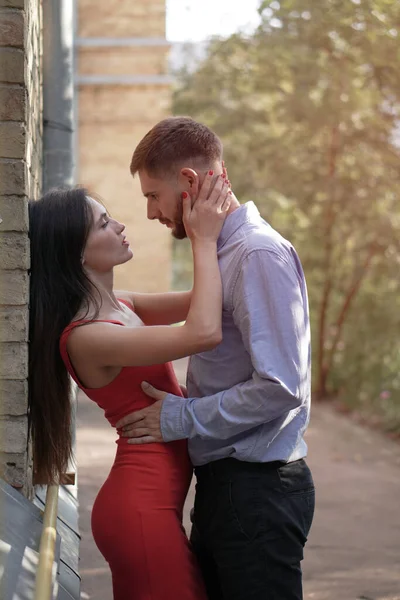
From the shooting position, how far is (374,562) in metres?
5.25

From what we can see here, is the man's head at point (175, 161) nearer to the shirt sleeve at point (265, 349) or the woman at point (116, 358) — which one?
the woman at point (116, 358)

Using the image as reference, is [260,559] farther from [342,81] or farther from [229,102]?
[229,102]

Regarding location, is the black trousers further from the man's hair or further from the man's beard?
the man's hair

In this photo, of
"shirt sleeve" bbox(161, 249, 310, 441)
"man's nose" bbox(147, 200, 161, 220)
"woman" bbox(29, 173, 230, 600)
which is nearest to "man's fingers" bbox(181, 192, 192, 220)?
"woman" bbox(29, 173, 230, 600)

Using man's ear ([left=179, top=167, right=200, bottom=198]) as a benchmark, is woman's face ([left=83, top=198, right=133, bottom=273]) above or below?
below

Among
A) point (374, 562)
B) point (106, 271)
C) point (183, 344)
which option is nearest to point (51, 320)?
point (106, 271)

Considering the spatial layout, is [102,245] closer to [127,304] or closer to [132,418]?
[127,304]

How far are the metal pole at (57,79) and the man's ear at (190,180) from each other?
1696mm

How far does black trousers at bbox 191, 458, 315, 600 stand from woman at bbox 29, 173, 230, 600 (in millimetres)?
135

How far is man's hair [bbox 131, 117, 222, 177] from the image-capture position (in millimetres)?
2637

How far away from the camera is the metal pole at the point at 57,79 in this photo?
408 centimetres

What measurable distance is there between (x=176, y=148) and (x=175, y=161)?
39 mm

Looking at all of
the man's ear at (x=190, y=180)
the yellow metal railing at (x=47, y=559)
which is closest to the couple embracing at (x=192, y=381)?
the man's ear at (x=190, y=180)

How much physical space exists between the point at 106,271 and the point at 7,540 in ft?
3.03
